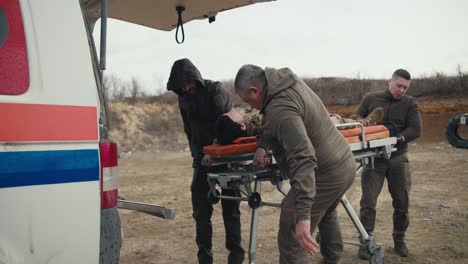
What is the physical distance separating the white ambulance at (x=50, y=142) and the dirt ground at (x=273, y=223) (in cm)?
318

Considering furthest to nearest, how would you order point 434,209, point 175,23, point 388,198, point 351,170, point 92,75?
point 388,198 → point 434,209 → point 175,23 → point 351,170 → point 92,75

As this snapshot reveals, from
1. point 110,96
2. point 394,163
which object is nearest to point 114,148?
point 394,163

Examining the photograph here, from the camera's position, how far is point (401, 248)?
4961 mm

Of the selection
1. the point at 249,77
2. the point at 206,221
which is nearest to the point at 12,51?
the point at 249,77

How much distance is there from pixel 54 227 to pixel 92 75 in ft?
2.23

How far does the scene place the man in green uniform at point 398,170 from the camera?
4969 mm

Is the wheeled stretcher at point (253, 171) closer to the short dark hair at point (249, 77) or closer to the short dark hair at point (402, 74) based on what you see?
the short dark hair at point (249, 77)

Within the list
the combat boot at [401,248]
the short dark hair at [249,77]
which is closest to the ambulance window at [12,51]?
the short dark hair at [249,77]

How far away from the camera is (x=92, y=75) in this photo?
80.7 inches

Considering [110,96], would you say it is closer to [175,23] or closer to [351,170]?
[175,23]

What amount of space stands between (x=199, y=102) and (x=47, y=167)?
2.51 meters

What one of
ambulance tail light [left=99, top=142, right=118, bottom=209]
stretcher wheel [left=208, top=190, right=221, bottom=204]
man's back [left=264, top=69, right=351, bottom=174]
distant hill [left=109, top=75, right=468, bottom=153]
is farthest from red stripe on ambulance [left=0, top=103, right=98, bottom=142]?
distant hill [left=109, top=75, right=468, bottom=153]

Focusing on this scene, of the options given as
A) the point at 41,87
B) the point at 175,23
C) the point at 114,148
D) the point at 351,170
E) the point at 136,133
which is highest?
the point at 175,23

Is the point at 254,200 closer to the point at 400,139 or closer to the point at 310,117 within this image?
the point at 310,117
